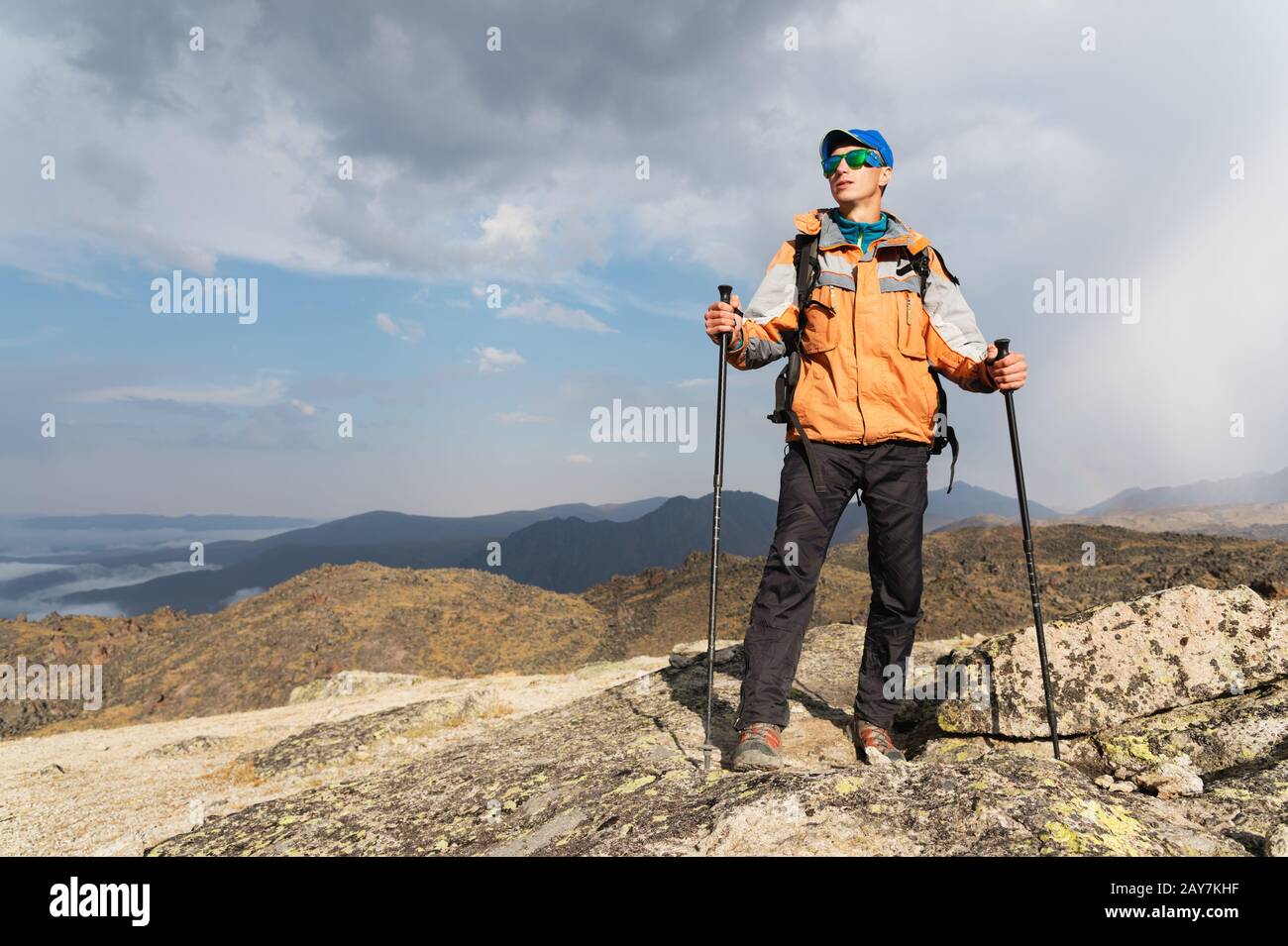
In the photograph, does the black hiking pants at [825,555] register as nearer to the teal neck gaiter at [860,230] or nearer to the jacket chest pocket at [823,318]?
the jacket chest pocket at [823,318]

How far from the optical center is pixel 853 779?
350 cm

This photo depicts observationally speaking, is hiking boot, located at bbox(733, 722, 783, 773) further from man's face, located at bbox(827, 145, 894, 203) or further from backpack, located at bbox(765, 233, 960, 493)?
man's face, located at bbox(827, 145, 894, 203)

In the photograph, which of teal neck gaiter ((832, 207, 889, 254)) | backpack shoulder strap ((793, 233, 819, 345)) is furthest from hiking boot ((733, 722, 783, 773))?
teal neck gaiter ((832, 207, 889, 254))

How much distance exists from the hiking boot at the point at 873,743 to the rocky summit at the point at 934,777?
132mm

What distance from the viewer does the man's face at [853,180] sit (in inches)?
210

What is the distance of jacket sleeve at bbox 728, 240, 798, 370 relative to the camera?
202 inches

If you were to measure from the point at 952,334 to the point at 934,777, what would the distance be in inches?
130

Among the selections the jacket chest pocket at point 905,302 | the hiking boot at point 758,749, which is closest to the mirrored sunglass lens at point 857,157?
the jacket chest pocket at point 905,302

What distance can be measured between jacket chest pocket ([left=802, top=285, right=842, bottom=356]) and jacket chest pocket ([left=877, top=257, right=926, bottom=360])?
0.38m

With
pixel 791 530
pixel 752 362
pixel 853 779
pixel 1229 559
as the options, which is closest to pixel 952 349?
pixel 752 362

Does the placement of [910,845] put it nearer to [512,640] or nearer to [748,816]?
[748,816]

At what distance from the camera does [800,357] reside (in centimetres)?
524

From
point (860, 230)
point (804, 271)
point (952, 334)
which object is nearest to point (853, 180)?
point (860, 230)

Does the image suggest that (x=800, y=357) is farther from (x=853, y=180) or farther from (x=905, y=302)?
(x=853, y=180)
